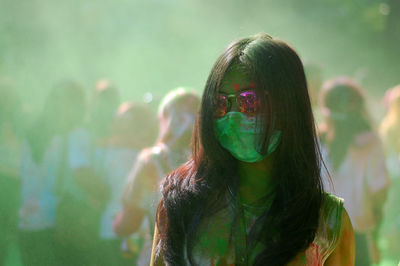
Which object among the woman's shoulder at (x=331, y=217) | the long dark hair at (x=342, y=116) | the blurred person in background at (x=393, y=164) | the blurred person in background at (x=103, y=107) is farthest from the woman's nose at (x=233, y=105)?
the blurred person in background at (x=393, y=164)

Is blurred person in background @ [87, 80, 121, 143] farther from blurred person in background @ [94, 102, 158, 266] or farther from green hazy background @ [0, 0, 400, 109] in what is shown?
green hazy background @ [0, 0, 400, 109]

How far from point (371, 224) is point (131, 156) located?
157 centimetres

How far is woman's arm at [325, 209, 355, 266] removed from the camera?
→ 1.36 meters

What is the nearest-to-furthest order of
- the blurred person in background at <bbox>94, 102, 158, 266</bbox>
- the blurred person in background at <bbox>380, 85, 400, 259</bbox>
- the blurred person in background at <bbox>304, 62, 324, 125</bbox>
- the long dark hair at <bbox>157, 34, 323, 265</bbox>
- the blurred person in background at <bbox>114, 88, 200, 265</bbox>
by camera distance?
the long dark hair at <bbox>157, 34, 323, 265</bbox>
the blurred person in background at <bbox>114, 88, 200, 265</bbox>
the blurred person in background at <bbox>94, 102, 158, 266</bbox>
the blurred person in background at <bbox>304, 62, 324, 125</bbox>
the blurred person in background at <bbox>380, 85, 400, 259</bbox>

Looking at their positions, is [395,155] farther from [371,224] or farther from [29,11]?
[29,11]

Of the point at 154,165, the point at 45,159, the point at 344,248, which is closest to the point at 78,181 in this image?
the point at 45,159

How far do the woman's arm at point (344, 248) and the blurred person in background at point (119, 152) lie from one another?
1979 millimetres

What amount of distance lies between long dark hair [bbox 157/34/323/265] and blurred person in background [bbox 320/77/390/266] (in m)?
1.90

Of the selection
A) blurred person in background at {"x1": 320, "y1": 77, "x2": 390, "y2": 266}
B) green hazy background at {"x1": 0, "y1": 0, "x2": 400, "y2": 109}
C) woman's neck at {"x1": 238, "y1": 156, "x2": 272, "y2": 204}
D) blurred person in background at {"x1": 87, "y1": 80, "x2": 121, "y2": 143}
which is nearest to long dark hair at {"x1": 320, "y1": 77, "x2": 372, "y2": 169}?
blurred person in background at {"x1": 320, "y1": 77, "x2": 390, "y2": 266}

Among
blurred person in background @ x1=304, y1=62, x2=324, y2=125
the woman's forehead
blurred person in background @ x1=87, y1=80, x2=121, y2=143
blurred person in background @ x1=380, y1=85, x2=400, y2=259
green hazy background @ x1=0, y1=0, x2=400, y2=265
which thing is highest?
green hazy background @ x1=0, y1=0, x2=400, y2=265

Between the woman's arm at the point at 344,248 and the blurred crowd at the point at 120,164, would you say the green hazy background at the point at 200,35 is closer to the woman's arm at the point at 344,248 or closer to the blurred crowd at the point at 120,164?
the blurred crowd at the point at 120,164

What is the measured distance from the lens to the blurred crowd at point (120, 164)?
9.38 ft

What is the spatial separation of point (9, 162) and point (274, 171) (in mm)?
1958

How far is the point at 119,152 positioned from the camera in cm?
357
